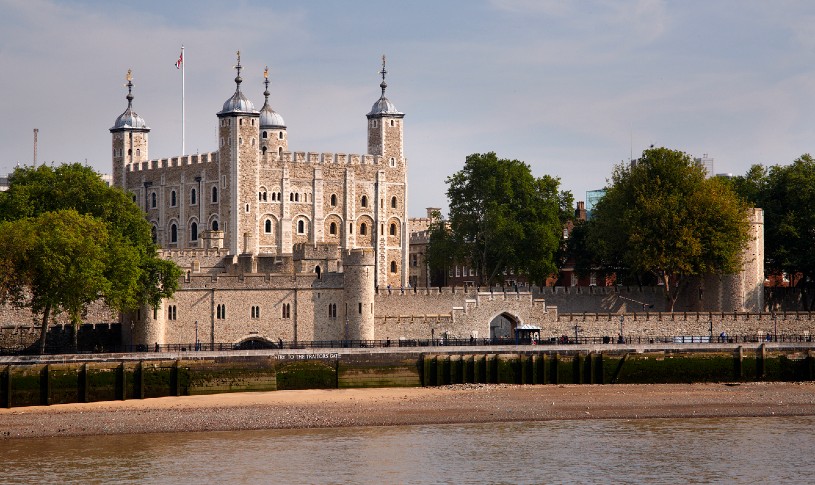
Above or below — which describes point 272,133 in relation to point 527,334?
above

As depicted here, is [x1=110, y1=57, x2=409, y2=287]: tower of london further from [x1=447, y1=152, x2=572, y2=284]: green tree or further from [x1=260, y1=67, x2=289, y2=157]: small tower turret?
[x1=447, y1=152, x2=572, y2=284]: green tree

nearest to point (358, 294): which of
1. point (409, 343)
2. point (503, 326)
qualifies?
point (409, 343)

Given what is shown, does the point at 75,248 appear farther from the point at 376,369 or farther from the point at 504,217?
the point at 504,217

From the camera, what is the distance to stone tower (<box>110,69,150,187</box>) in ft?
351

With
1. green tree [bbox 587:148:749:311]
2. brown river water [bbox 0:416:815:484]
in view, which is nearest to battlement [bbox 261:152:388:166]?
green tree [bbox 587:148:749:311]

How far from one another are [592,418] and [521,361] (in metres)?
9.01

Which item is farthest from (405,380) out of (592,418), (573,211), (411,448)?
(573,211)

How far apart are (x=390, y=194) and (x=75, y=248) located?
135 feet

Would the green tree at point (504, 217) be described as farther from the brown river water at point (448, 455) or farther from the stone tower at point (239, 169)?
the brown river water at point (448, 455)

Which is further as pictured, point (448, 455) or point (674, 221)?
point (674, 221)

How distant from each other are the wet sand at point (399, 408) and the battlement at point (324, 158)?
38349 millimetres

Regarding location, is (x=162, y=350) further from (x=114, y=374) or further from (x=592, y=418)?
(x=592, y=418)

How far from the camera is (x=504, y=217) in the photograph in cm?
8981

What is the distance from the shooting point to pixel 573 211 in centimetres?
9738
